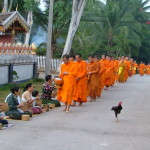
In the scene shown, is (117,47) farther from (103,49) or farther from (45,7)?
(45,7)

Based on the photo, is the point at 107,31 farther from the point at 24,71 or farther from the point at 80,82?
the point at 80,82

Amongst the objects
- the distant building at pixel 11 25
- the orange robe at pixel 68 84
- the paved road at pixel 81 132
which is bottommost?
the paved road at pixel 81 132

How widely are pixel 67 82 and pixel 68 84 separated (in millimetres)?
86

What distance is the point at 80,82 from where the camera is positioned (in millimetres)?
14508

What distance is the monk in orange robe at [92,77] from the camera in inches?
637

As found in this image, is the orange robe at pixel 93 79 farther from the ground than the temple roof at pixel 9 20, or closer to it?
closer to it

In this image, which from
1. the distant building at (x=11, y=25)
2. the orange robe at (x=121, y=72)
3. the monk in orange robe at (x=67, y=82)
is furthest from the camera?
the orange robe at (x=121, y=72)

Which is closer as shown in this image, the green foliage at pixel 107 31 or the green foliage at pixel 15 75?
the green foliage at pixel 15 75

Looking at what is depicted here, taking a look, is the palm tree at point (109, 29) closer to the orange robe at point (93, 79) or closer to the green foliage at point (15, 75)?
the green foliage at point (15, 75)

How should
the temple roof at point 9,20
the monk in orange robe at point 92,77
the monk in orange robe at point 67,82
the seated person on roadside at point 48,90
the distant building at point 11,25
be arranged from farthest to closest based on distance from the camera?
the distant building at point 11,25 < the temple roof at point 9,20 < the monk in orange robe at point 92,77 < the seated person on roadside at point 48,90 < the monk in orange robe at point 67,82

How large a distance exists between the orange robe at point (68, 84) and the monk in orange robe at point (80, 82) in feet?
4.29

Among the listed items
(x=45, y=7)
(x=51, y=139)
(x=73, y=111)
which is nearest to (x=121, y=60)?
(x=45, y=7)

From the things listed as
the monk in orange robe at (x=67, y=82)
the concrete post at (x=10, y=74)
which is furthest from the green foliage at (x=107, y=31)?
the monk in orange robe at (x=67, y=82)

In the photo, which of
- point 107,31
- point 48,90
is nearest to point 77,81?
point 48,90
